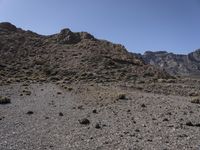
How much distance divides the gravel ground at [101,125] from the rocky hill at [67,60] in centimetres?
2961

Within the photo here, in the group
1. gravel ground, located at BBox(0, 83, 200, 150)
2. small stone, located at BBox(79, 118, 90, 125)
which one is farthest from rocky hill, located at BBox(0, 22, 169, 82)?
small stone, located at BBox(79, 118, 90, 125)

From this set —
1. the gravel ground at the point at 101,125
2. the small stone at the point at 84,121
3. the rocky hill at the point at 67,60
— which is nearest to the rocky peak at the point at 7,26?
the rocky hill at the point at 67,60

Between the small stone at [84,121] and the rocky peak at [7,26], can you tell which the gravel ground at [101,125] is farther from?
the rocky peak at [7,26]

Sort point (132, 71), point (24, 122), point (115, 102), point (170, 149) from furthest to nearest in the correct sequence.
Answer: point (132, 71)
point (115, 102)
point (24, 122)
point (170, 149)

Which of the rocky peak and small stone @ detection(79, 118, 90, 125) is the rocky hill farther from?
small stone @ detection(79, 118, 90, 125)

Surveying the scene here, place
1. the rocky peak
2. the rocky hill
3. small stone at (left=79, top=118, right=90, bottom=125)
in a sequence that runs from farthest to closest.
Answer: the rocky peak, the rocky hill, small stone at (left=79, top=118, right=90, bottom=125)

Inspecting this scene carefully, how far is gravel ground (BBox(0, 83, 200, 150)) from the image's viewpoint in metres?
16.7

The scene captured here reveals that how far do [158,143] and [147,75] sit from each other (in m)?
48.6

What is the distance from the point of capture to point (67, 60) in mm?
75000

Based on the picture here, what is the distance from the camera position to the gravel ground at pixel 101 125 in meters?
16.7

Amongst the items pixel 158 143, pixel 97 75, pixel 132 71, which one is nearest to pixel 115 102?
pixel 158 143

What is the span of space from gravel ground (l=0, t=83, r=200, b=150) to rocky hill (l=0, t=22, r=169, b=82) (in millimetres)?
29613

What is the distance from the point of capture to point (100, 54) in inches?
3066

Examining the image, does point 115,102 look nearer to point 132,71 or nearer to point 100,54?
point 132,71
